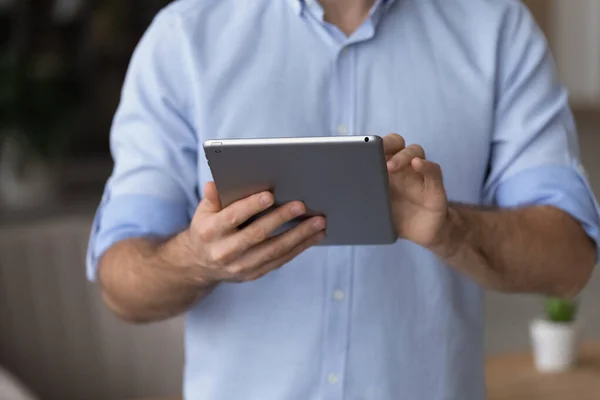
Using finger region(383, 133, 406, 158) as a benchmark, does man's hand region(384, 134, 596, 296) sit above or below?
below

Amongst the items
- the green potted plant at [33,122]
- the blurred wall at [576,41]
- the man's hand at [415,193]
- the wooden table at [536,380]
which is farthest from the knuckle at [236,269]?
the blurred wall at [576,41]

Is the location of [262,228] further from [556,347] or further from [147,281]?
[556,347]

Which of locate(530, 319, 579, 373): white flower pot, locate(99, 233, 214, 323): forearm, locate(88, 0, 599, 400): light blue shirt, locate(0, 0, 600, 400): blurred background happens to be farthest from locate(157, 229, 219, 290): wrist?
locate(0, 0, 600, 400): blurred background

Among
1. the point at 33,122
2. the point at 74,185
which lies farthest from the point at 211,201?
the point at 74,185

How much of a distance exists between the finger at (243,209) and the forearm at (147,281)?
130 millimetres

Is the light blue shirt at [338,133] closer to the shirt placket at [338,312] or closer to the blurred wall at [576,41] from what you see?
the shirt placket at [338,312]

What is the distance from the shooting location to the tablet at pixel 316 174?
0.80m

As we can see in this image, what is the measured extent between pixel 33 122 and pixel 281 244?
2295 mm

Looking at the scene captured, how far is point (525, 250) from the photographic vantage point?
1048 mm

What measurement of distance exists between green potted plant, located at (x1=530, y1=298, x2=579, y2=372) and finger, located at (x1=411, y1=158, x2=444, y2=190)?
87cm

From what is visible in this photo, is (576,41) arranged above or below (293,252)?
below

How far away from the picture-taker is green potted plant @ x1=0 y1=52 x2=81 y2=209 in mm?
2926

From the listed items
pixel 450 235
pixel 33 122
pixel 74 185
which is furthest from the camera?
pixel 74 185

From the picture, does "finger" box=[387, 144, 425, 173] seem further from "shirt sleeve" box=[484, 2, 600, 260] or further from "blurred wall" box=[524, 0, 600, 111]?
"blurred wall" box=[524, 0, 600, 111]
